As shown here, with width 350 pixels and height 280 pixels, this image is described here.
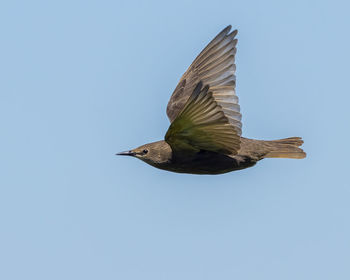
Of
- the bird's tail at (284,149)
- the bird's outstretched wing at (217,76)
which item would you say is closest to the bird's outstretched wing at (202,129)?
the bird's tail at (284,149)

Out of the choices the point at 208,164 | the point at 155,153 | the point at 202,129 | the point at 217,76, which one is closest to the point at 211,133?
the point at 202,129

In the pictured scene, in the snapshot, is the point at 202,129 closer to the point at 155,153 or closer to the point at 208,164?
the point at 208,164

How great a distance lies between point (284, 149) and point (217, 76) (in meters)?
1.67

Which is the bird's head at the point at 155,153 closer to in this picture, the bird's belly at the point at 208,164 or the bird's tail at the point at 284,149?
the bird's belly at the point at 208,164

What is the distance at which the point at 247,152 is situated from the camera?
33.4ft

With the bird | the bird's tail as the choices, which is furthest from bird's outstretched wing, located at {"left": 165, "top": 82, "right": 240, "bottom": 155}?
the bird's tail

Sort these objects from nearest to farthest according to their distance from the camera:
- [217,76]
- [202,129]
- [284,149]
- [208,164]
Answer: [202,129] < [208,164] < [284,149] < [217,76]

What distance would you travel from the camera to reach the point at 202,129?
30.9 ft

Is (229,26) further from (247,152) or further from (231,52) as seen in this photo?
(247,152)

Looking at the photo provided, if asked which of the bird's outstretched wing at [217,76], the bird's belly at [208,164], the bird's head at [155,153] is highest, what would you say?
the bird's outstretched wing at [217,76]

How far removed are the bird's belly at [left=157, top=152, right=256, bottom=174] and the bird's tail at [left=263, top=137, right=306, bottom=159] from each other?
0.42 meters

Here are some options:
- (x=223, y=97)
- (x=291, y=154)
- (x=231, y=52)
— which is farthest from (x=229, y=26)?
(x=291, y=154)

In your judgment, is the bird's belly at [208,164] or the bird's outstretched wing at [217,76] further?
the bird's outstretched wing at [217,76]

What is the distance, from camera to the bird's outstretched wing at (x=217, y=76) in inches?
437
